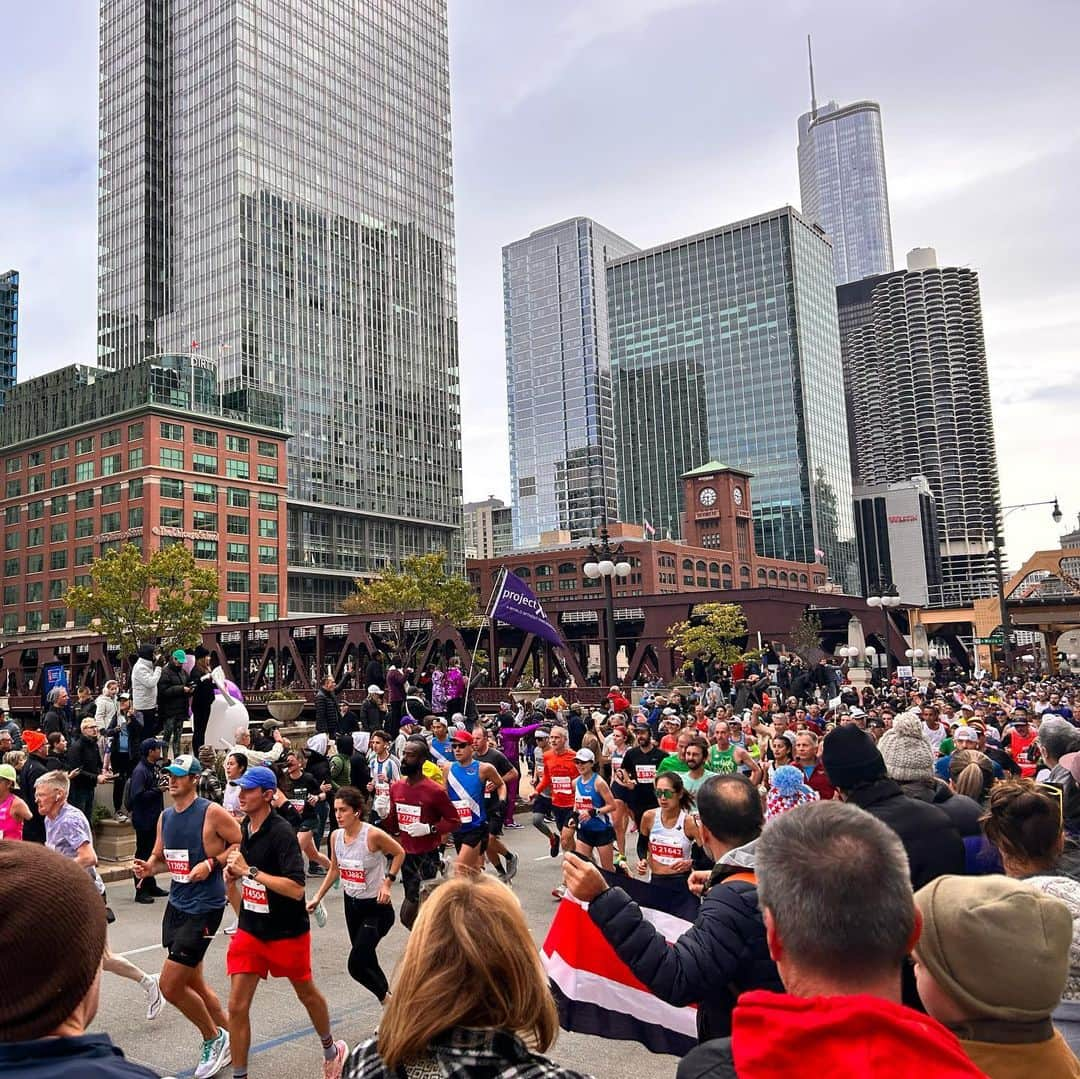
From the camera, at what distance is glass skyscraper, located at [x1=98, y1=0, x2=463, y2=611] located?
110 meters

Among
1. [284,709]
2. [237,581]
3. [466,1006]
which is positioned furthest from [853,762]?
[237,581]

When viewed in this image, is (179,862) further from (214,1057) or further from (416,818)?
(416,818)

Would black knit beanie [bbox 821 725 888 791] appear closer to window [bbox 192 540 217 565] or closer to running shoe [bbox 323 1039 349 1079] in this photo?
running shoe [bbox 323 1039 349 1079]

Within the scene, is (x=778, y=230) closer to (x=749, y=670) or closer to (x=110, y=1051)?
(x=749, y=670)

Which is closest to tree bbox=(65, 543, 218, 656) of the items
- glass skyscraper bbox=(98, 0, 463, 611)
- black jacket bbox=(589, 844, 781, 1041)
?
glass skyscraper bbox=(98, 0, 463, 611)

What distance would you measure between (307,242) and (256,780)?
387ft

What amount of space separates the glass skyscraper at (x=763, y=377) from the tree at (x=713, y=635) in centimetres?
12452

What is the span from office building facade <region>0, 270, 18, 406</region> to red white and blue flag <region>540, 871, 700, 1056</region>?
18007 cm

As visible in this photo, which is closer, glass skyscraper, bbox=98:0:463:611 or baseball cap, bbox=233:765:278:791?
baseball cap, bbox=233:765:278:791

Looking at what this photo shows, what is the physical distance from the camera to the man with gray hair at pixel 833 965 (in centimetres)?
201

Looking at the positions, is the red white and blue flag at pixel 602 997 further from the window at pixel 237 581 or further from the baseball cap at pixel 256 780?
the window at pixel 237 581

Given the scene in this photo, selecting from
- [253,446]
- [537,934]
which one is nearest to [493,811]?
[537,934]

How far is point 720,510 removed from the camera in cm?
15425

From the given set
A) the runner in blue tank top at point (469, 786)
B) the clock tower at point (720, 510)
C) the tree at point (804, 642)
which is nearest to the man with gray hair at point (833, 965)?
the runner in blue tank top at point (469, 786)
